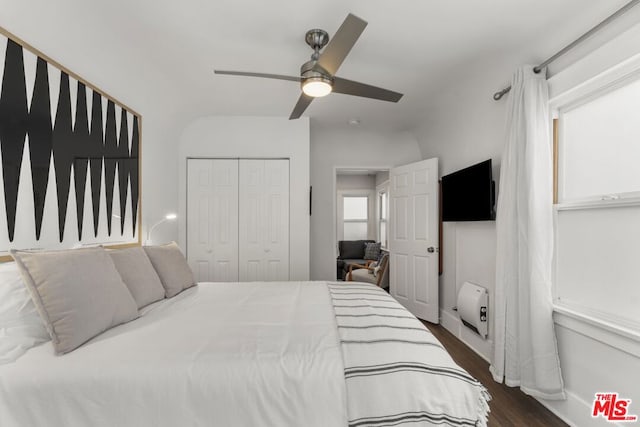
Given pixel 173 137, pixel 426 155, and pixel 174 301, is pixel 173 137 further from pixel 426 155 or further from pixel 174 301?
pixel 426 155

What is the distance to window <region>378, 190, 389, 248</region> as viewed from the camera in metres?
6.35

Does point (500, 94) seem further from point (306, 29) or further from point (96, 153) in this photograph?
point (96, 153)

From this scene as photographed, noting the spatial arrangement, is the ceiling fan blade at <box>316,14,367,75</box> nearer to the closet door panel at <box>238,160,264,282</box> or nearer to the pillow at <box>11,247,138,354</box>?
the pillow at <box>11,247,138,354</box>

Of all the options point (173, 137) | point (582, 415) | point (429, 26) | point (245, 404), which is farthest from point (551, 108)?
point (173, 137)

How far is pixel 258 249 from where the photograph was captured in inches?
148

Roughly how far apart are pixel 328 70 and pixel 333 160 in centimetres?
253

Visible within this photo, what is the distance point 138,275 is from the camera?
73.1 inches

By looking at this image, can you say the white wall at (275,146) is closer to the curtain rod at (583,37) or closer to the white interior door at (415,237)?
the white interior door at (415,237)

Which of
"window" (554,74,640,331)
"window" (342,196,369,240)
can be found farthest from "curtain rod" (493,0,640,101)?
"window" (342,196,369,240)

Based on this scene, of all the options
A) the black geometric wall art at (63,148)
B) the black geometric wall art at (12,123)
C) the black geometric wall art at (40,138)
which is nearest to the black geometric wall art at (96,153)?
the black geometric wall art at (63,148)

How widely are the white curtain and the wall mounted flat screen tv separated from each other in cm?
38

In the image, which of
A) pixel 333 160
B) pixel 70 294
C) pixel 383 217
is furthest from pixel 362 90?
pixel 383 217

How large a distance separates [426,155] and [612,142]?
2489 mm

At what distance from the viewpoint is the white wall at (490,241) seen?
1585mm
